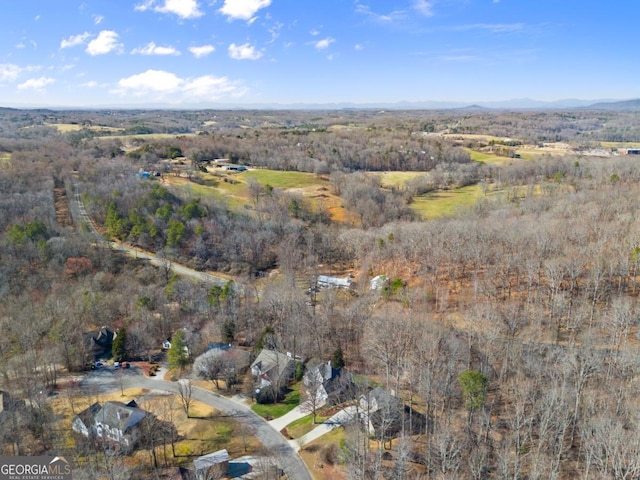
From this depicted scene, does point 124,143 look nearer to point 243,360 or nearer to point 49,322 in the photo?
point 49,322

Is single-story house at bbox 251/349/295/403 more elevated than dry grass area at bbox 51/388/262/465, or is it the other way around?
single-story house at bbox 251/349/295/403

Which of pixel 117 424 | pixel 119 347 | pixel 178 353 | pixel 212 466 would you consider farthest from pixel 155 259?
pixel 212 466

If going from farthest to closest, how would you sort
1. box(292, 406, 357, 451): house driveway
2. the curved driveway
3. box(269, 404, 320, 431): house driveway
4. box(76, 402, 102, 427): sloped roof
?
box(269, 404, 320, 431): house driveway
box(76, 402, 102, 427): sloped roof
box(292, 406, 357, 451): house driveway
the curved driveway

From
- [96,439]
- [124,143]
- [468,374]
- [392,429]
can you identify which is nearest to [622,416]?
[468,374]

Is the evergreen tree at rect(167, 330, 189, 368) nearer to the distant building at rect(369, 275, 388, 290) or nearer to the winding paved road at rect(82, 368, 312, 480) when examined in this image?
the winding paved road at rect(82, 368, 312, 480)

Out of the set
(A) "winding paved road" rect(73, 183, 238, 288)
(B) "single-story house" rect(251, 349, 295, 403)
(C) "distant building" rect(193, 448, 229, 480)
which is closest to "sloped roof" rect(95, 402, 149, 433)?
(C) "distant building" rect(193, 448, 229, 480)

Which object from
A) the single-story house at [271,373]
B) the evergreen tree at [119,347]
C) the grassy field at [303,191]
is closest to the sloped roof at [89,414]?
the evergreen tree at [119,347]
